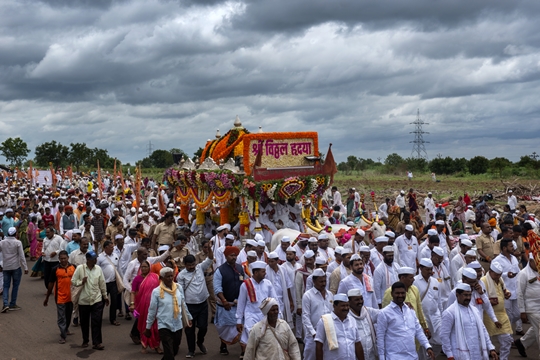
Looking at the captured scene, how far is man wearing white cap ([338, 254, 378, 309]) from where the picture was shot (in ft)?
25.4

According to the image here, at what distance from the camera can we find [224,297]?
8.80 meters

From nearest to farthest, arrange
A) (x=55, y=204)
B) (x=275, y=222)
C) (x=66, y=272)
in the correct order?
(x=66, y=272) < (x=275, y=222) < (x=55, y=204)

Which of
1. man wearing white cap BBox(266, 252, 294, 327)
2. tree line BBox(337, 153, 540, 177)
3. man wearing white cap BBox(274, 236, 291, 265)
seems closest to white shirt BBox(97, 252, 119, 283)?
man wearing white cap BBox(274, 236, 291, 265)

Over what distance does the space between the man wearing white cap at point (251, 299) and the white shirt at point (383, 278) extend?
5.62 feet

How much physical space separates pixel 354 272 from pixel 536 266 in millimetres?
2724

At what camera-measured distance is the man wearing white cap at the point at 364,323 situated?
6254mm

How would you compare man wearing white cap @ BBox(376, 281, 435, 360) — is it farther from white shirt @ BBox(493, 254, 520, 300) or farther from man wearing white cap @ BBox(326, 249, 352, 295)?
white shirt @ BBox(493, 254, 520, 300)

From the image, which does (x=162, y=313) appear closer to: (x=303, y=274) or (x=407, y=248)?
(x=303, y=274)

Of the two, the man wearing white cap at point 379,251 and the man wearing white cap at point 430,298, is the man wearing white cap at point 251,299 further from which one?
the man wearing white cap at point 379,251

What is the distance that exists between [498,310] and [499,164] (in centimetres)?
5620

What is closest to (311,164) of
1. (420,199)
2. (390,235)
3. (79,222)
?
(390,235)

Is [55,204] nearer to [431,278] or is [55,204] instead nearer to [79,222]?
[79,222]

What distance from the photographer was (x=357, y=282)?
7.80m

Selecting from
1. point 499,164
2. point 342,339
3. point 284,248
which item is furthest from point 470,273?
point 499,164
